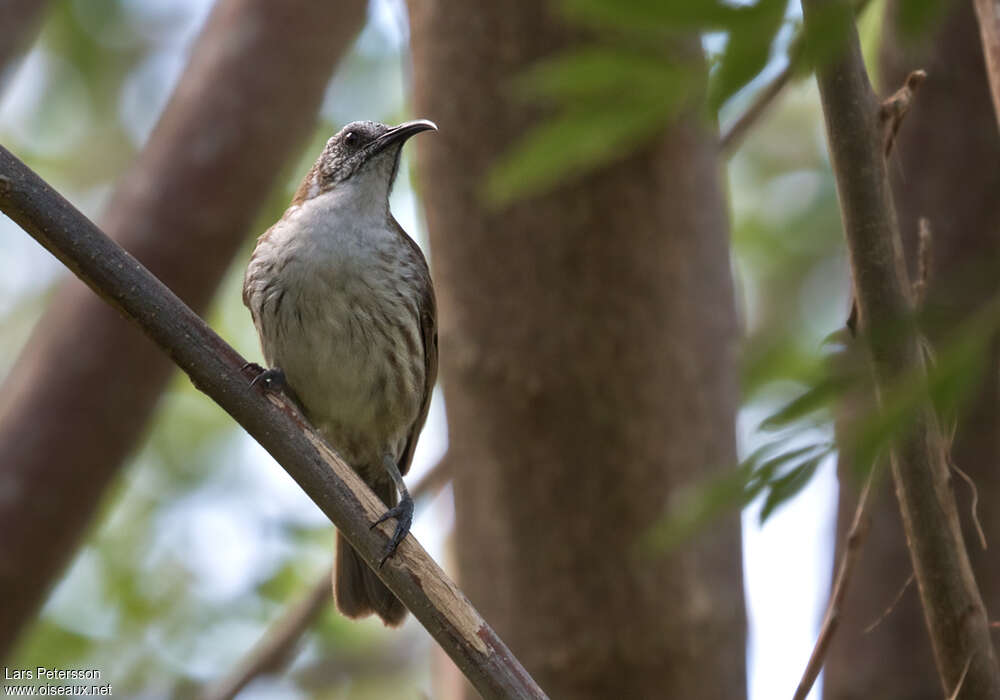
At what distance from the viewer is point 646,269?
16.0 ft

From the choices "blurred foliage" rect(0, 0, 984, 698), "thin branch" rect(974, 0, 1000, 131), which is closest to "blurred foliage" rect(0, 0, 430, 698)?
"blurred foliage" rect(0, 0, 984, 698)

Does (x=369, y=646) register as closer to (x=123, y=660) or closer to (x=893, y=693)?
(x=123, y=660)

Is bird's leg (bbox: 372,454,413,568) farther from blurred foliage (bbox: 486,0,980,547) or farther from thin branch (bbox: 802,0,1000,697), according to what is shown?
thin branch (bbox: 802,0,1000,697)

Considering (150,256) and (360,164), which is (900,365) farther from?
(150,256)

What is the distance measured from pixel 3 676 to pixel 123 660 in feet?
6.04

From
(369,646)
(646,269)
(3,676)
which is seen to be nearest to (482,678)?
(646,269)

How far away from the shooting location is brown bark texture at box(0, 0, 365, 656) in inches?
225

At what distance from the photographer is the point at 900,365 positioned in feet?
6.71

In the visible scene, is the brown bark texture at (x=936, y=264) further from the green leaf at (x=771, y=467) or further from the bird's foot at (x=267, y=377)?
the green leaf at (x=771, y=467)

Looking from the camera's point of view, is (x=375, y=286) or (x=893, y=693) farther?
(x=375, y=286)

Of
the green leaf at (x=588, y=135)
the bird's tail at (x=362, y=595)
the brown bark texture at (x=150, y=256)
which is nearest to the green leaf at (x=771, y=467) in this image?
the green leaf at (x=588, y=135)

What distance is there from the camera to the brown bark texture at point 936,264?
15.4 ft

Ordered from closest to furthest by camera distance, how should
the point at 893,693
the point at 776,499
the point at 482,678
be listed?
the point at 776,499 < the point at 482,678 < the point at 893,693

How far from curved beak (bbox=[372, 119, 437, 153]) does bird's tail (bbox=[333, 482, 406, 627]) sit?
5.90ft
